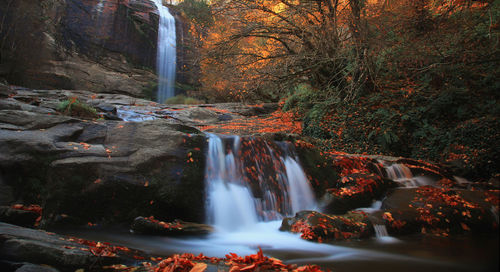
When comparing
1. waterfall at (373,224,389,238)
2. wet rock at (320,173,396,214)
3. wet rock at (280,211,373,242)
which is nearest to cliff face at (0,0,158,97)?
wet rock at (280,211,373,242)

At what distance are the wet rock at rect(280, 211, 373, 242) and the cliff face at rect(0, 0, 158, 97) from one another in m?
15.6

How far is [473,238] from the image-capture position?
1.16 m

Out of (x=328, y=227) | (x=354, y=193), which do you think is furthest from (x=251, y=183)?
(x=354, y=193)

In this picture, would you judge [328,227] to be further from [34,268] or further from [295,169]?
[34,268]

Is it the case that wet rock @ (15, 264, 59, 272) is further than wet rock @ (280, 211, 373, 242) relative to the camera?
No

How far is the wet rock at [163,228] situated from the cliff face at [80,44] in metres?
13.4

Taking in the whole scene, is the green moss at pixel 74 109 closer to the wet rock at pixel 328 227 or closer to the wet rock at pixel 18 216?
the wet rock at pixel 18 216

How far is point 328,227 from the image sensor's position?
4.18 metres

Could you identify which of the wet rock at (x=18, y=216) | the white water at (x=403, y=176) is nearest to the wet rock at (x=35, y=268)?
the wet rock at (x=18, y=216)

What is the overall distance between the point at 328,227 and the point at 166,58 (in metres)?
22.5

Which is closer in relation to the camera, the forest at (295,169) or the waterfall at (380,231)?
the forest at (295,169)

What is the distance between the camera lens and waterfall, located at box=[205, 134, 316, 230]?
5262 mm

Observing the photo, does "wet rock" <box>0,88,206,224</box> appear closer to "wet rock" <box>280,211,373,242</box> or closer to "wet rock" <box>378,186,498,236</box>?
"wet rock" <box>280,211,373,242</box>

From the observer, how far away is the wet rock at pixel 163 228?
4.39 m
